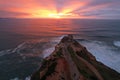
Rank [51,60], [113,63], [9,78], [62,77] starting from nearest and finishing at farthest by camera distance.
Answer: [62,77] → [51,60] → [9,78] → [113,63]

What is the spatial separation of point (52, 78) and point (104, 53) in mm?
29762

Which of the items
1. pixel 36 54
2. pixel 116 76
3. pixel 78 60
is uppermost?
pixel 78 60

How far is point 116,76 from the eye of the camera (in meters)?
17.8

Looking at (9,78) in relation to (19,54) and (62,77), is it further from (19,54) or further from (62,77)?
(62,77)

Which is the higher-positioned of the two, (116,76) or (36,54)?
(116,76)

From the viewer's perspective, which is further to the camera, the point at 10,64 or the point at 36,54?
the point at 36,54

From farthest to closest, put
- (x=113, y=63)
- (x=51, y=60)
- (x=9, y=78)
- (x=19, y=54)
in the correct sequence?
(x=19, y=54), (x=113, y=63), (x=9, y=78), (x=51, y=60)

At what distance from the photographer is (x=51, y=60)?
17484 mm

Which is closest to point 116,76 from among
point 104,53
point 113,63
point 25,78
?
point 25,78

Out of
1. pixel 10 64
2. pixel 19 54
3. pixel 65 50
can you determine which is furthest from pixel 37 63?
pixel 65 50

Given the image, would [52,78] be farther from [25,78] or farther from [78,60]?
[25,78]

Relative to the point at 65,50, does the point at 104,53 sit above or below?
below

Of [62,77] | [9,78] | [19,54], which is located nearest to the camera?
[62,77]

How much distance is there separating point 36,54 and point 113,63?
14.5 metres
